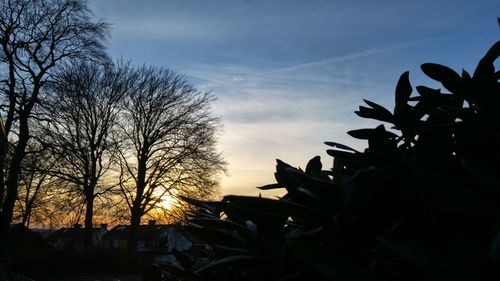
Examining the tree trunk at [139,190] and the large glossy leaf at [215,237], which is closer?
the large glossy leaf at [215,237]

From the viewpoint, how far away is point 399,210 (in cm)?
72

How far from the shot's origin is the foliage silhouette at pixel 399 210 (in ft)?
1.90

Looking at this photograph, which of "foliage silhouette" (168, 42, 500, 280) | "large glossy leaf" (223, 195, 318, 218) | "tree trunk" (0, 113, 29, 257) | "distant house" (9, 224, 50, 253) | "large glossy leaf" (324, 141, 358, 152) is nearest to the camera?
"foliage silhouette" (168, 42, 500, 280)

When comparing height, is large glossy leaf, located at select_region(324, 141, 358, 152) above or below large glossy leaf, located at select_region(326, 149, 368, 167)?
above

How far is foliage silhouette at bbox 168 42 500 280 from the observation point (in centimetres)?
58

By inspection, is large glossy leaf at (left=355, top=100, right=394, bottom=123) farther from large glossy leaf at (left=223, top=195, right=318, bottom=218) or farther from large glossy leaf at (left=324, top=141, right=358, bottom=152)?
large glossy leaf at (left=223, top=195, right=318, bottom=218)

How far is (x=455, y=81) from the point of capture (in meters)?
0.93

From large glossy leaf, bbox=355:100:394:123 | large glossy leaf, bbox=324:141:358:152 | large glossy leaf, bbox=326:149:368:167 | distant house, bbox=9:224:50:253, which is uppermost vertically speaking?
distant house, bbox=9:224:50:253

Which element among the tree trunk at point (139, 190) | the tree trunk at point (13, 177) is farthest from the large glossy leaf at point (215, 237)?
the tree trunk at point (139, 190)

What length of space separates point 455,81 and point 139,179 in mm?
24936

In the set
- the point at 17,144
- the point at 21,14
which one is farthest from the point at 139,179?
the point at 21,14

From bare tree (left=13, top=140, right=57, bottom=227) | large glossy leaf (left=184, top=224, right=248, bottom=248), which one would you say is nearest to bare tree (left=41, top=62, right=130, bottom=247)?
bare tree (left=13, top=140, right=57, bottom=227)

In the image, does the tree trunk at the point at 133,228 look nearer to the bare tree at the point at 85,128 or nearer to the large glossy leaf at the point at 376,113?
the bare tree at the point at 85,128

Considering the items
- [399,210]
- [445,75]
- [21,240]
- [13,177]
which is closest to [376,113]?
[445,75]
